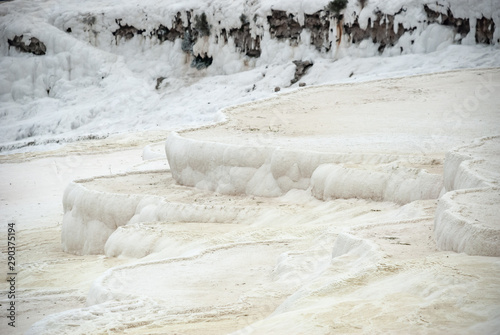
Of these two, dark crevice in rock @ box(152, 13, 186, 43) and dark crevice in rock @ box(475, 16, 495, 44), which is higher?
dark crevice in rock @ box(152, 13, 186, 43)

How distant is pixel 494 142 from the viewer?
895cm

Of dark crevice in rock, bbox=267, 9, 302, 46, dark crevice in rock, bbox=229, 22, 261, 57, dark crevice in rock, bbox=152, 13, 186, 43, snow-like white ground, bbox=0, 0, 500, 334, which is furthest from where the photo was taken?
dark crevice in rock, bbox=152, 13, 186, 43

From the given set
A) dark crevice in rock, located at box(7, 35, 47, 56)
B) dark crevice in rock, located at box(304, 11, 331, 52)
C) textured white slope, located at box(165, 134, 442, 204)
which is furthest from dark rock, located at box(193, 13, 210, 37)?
textured white slope, located at box(165, 134, 442, 204)

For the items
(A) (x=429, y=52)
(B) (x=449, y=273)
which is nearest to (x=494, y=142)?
(B) (x=449, y=273)

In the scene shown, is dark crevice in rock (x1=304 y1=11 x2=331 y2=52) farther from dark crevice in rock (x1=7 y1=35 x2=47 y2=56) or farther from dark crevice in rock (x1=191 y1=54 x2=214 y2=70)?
dark crevice in rock (x1=7 y1=35 x2=47 y2=56)

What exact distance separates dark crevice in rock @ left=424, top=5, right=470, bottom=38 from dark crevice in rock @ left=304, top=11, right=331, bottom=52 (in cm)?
369

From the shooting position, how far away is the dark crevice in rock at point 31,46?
27859 mm

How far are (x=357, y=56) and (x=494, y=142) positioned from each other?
12.2 metres

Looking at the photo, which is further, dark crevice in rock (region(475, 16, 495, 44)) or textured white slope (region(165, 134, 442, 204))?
dark crevice in rock (region(475, 16, 495, 44))

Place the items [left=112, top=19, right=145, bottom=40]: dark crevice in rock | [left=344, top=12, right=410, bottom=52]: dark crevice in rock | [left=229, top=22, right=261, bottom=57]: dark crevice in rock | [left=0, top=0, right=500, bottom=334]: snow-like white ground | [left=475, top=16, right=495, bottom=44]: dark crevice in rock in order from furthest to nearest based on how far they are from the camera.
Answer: [left=112, top=19, right=145, bottom=40]: dark crevice in rock → [left=229, top=22, right=261, bottom=57]: dark crevice in rock → [left=344, top=12, right=410, bottom=52]: dark crevice in rock → [left=475, top=16, right=495, bottom=44]: dark crevice in rock → [left=0, top=0, right=500, bottom=334]: snow-like white ground

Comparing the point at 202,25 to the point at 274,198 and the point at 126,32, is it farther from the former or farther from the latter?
the point at 274,198

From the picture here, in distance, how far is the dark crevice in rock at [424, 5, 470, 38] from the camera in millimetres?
18078

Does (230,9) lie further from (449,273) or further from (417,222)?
(449,273)

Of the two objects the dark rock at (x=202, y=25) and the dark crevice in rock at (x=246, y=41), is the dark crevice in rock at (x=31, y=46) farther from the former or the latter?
the dark crevice in rock at (x=246, y=41)
